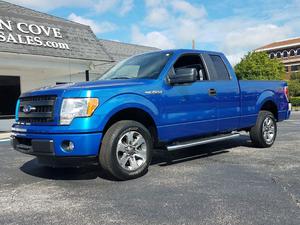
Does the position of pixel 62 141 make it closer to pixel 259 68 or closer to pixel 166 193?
pixel 166 193

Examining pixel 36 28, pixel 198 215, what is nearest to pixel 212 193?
pixel 198 215

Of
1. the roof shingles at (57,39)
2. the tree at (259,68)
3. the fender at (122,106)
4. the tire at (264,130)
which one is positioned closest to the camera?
the fender at (122,106)

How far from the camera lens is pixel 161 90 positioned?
18.9 ft

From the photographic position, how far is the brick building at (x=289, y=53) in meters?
96.6

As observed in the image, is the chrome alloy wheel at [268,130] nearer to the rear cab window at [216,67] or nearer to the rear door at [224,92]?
the rear door at [224,92]

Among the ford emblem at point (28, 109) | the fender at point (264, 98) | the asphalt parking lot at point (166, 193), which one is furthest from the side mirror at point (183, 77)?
the fender at point (264, 98)

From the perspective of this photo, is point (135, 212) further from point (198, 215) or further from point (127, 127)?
point (127, 127)

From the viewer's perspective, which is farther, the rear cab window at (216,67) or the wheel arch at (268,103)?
the wheel arch at (268,103)

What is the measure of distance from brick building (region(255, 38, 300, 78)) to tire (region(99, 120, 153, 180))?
98.1 meters

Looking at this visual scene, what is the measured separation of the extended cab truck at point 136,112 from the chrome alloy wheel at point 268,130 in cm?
48

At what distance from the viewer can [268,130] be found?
807cm

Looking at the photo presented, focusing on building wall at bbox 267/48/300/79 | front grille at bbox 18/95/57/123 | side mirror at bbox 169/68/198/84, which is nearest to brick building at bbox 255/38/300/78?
building wall at bbox 267/48/300/79

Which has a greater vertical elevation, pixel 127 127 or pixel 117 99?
pixel 117 99

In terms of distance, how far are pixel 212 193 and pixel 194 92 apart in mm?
2105
